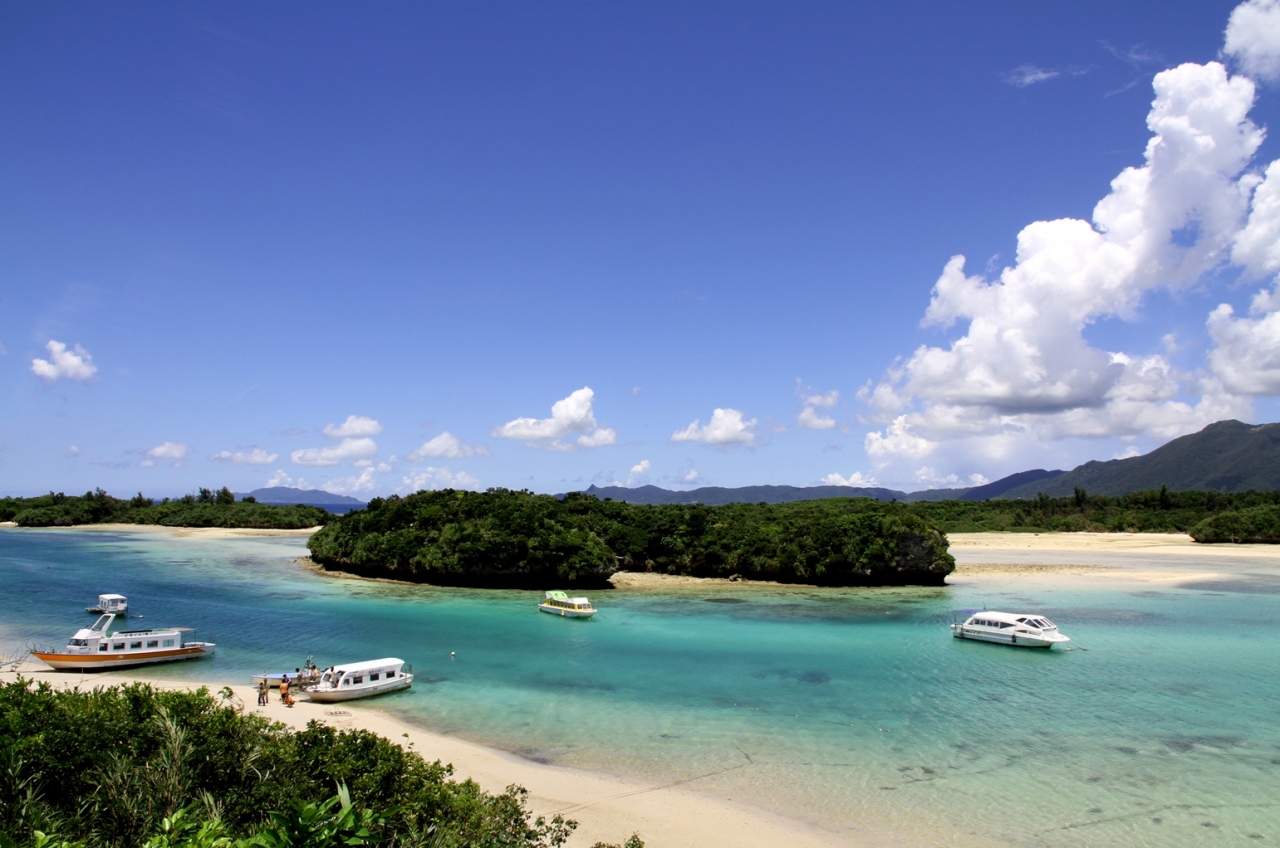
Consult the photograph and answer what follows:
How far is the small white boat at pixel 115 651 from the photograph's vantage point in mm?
27766

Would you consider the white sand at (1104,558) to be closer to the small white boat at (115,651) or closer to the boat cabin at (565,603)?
the boat cabin at (565,603)

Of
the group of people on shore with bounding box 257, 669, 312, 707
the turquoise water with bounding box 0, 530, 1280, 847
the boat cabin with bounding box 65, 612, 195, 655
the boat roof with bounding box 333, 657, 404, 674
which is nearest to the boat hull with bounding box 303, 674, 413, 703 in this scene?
the boat roof with bounding box 333, 657, 404, 674

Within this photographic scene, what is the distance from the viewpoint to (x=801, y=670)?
1124 inches

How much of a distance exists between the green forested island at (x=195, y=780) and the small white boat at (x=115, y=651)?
66.1ft

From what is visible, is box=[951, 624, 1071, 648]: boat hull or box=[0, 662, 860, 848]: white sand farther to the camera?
box=[951, 624, 1071, 648]: boat hull

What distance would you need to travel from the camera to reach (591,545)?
54125 millimetres

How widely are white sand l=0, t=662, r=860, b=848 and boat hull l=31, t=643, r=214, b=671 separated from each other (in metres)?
12.7

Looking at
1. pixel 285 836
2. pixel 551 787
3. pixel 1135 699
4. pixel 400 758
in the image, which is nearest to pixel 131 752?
pixel 400 758

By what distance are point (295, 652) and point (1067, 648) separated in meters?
35.9

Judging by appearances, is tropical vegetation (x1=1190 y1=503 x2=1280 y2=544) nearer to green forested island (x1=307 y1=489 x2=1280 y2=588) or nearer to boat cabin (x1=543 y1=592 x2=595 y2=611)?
green forested island (x1=307 y1=489 x2=1280 y2=588)

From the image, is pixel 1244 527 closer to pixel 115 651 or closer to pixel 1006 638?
pixel 1006 638

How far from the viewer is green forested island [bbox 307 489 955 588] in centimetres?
5372

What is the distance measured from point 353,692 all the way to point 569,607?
18.7 m

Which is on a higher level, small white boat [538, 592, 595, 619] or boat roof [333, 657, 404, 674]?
boat roof [333, 657, 404, 674]
